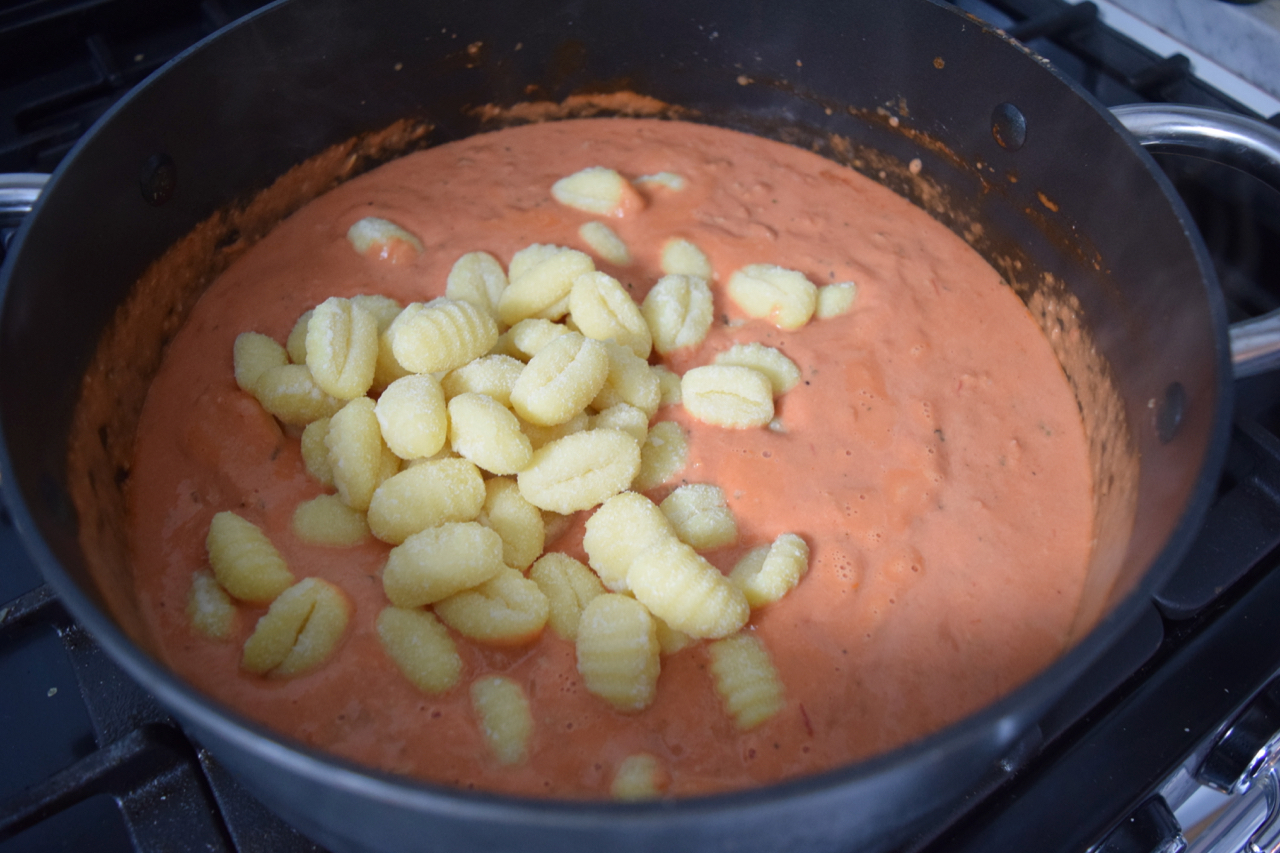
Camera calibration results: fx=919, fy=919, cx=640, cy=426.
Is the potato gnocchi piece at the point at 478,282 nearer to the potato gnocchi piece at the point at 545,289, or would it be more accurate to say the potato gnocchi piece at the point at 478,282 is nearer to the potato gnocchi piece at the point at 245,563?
the potato gnocchi piece at the point at 545,289

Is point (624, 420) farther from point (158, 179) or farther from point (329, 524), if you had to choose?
point (158, 179)

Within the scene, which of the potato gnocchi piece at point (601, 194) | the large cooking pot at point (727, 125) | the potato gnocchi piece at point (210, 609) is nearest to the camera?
the large cooking pot at point (727, 125)

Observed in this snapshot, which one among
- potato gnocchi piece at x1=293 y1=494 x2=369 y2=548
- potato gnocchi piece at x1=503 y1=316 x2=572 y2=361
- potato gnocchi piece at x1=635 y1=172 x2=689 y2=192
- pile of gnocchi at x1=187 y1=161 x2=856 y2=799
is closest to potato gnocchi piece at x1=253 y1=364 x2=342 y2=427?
pile of gnocchi at x1=187 y1=161 x2=856 y2=799

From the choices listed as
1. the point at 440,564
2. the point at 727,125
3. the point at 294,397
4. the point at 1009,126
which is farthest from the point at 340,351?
the point at 1009,126

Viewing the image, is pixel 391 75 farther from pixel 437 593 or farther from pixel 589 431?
pixel 437 593

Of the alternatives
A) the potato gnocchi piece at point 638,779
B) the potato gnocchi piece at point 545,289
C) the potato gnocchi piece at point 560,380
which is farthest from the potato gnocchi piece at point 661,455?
the potato gnocchi piece at point 638,779

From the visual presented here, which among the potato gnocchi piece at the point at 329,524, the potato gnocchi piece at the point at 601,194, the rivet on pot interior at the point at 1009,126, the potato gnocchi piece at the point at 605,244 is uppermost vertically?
the rivet on pot interior at the point at 1009,126

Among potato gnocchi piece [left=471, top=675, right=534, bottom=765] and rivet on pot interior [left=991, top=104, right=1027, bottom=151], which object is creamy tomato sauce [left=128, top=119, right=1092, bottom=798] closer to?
potato gnocchi piece [left=471, top=675, right=534, bottom=765]
